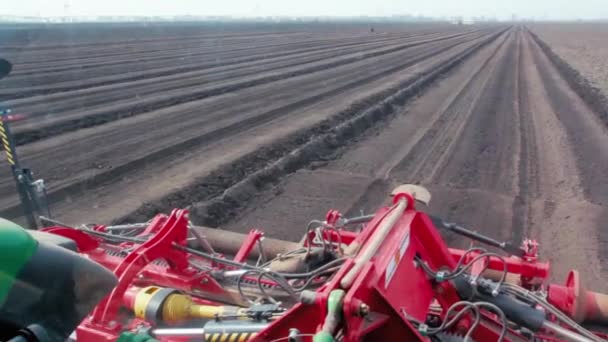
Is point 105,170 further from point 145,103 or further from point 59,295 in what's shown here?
point 59,295

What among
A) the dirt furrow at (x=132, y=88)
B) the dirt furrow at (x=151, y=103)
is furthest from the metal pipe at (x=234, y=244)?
the dirt furrow at (x=132, y=88)

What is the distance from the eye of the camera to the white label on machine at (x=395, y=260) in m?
2.94

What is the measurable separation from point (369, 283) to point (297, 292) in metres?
1.03

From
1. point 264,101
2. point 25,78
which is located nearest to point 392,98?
point 264,101

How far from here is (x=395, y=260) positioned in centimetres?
311

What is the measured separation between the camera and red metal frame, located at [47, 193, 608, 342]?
8.46 feet

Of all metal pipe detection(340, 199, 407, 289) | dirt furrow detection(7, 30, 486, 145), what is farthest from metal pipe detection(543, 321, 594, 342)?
dirt furrow detection(7, 30, 486, 145)

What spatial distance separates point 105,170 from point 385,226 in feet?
25.0

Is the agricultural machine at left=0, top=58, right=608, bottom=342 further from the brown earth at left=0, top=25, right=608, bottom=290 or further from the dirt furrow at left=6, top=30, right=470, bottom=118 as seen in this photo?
the dirt furrow at left=6, top=30, right=470, bottom=118

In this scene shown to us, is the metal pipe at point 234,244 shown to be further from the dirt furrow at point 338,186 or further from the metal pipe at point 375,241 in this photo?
the metal pipe at point 375,241

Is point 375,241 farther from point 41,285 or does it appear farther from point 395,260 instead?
point 41,285

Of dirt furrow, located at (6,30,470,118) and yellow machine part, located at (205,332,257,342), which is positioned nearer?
yellow machine part, located at (205,332,257,342)

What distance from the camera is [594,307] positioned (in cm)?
441

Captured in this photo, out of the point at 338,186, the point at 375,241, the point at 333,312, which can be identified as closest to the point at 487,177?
the point at 338,186
